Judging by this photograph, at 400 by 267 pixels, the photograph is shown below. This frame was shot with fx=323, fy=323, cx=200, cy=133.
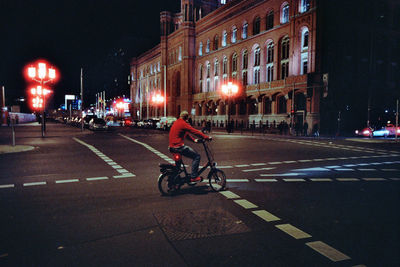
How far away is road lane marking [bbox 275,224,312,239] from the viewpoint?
4785 mm

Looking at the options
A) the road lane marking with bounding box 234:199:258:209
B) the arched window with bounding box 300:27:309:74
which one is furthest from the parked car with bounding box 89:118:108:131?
the road lane marking with bounding box 234:199:258:209

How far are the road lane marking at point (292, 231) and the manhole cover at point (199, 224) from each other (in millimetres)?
563

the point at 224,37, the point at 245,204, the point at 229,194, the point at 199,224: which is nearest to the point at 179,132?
the point at 229,194

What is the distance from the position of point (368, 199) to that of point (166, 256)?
196 inches

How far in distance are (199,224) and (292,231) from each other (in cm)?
147

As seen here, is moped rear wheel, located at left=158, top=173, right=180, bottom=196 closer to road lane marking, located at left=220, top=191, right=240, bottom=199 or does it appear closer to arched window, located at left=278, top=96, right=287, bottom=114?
road lane marking, located at left=220, top=191, right=240, bottom=199

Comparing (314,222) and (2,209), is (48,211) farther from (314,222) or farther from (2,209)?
(314,222)

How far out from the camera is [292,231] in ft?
16.3

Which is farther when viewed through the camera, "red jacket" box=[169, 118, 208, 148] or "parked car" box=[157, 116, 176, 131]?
"parked car" box=[157, 116, 176, 131]

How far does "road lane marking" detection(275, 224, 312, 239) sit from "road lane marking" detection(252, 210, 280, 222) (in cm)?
30

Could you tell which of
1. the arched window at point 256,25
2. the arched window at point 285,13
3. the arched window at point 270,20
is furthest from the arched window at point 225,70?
the arched window at point 285,13

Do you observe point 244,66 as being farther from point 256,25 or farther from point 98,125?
point 98,125

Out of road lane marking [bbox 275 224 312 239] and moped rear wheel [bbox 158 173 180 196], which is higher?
moped rear wheel [bbox 158 173 180 196]

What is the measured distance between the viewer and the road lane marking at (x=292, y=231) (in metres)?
4.79
